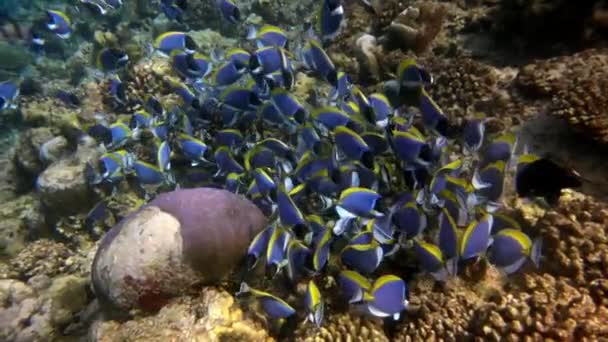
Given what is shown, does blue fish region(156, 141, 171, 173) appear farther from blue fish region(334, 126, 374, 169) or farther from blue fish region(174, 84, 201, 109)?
blue fish region(334, 126, 374, 169)

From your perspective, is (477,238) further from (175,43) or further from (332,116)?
(175,43)

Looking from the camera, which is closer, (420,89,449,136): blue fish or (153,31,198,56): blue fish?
(420,89,449,136): blue fish

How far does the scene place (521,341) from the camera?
2.78 meters

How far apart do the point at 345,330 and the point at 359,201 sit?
3.28ft

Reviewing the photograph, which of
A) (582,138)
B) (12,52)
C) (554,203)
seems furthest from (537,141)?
(12,52)

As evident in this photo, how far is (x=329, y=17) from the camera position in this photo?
433 cm

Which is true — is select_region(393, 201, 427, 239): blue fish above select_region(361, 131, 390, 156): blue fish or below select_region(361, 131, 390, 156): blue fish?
below

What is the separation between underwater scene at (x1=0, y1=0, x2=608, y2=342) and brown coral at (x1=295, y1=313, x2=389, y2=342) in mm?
18

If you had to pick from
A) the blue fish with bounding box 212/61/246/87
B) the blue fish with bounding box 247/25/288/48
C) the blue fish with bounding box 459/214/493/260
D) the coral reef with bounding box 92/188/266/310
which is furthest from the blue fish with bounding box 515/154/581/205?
the blue fish with bounding box 212/61/246/87

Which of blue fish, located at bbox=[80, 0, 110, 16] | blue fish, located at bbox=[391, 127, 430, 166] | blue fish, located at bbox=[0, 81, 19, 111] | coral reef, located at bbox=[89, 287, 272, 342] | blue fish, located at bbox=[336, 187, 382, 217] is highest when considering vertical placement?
blue fish, located at bbox=[391, 127, 430, 166]

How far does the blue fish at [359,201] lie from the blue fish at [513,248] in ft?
2.66

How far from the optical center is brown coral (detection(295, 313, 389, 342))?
10.4 feet

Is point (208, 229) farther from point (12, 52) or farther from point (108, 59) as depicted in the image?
point (12, 52)

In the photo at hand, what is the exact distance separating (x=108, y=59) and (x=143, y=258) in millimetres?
3632
